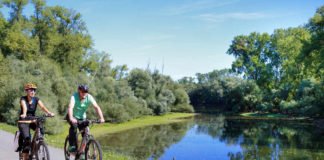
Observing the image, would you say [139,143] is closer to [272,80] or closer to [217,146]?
[217,146]

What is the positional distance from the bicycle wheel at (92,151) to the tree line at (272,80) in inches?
2220

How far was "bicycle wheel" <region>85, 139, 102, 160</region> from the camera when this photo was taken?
8616 mm

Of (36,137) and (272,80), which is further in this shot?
(272,80)

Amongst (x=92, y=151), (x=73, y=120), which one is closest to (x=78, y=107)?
(x=73, y=120)

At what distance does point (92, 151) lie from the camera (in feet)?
28.9

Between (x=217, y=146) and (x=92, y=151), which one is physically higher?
(x=92, y=151)

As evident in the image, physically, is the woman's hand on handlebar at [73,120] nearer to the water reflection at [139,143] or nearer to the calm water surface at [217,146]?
the calm water surface at [217,146]

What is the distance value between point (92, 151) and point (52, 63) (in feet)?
141

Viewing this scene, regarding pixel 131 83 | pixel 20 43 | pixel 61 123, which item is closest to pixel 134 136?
pixel 61 123

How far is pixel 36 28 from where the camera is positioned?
184 feet

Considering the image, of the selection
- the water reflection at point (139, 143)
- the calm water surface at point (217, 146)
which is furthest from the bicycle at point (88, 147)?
the water reflection at point (139, 143)

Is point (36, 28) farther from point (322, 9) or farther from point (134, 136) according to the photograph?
point (322, 9)

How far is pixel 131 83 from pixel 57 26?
69.2ft

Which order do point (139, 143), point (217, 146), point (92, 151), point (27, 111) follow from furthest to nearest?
point (139, 143)
point (217, 146)
point (27, 111)
point (92, 151)
